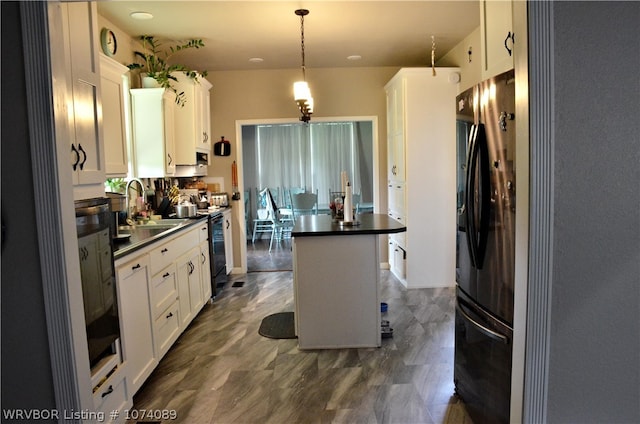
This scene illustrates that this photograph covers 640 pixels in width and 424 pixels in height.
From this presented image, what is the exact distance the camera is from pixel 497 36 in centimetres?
224

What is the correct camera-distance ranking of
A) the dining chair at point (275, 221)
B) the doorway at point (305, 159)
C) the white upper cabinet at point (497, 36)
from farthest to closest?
the doorway at point (305, 159) < the dining chair at point (275, 221) < the white upper cabinet at point (497, 36)

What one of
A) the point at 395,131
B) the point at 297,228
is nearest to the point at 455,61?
the point at 395,131

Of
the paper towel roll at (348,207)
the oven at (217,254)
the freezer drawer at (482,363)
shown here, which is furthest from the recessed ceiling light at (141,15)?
the freezer drawer at (482,363)

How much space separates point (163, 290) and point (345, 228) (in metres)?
Result: 1.33

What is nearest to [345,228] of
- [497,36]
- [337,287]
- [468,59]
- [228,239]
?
[337,287]

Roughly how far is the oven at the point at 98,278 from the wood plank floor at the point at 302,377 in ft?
2.07

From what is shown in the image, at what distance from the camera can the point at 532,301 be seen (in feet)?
4.68

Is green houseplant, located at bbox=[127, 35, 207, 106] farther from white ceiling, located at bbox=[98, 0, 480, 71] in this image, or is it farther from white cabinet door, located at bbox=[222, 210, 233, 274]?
white cabinet door, located at bbox=[222, 210, 233, 274]

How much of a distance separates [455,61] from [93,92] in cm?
376

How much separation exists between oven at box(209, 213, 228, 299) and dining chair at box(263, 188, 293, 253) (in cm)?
246

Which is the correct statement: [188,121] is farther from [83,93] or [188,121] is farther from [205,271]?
[83,93]

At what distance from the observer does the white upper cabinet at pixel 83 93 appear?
1.98m

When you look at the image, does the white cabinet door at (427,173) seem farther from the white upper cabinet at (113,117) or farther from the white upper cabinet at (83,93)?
the white upper cabinet at (83,93)

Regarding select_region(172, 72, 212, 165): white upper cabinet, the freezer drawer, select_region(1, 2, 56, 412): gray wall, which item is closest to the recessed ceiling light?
select_region(172, 72, 212, 165): white upper cabinet
